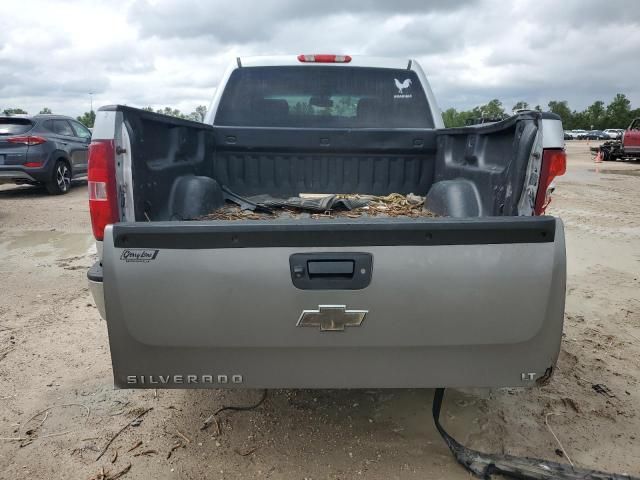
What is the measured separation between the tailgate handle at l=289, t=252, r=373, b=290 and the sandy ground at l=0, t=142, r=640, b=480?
1115 mm

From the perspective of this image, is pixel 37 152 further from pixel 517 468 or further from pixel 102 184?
pixel 517 468

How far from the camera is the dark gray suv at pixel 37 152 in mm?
11031

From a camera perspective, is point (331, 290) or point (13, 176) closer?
point (331, 290)

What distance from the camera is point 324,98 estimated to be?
4.53 metres

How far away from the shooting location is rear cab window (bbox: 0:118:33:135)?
11.1m

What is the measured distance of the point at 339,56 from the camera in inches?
176

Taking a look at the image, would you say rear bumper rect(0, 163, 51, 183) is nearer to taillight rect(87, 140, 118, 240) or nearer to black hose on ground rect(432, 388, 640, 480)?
taillight rect(87, 140, 118, 240)

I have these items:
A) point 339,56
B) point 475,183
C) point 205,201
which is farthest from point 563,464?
point 339,56

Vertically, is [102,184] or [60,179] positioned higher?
[102,184]

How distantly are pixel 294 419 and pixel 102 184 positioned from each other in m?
1.71

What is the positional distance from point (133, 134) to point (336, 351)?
1.44 metres

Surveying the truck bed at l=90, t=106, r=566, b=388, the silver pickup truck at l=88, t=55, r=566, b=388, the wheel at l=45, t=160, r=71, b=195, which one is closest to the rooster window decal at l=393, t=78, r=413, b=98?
the silver pickup truck at l=88, t=55, r=566, b=388

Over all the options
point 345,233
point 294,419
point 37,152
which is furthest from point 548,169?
point 37,152

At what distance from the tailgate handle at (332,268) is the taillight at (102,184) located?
1.02m
